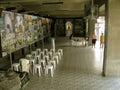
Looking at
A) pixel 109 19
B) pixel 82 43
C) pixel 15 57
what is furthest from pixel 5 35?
pixel 82 43

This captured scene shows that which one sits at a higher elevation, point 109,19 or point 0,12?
point 0,12

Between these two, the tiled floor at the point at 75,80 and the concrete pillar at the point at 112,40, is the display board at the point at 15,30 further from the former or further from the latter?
the concrete pillar at the point at 112,40

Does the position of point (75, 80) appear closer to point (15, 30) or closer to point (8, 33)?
point (8, 33)

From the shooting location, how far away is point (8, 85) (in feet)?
16.2

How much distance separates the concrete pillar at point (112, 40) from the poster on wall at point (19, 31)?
4809 millimetres

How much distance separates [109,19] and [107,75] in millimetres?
2258

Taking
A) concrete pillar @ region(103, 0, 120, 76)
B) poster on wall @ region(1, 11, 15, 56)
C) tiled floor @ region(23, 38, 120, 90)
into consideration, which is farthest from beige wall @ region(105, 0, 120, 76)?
poster on wall @ region(1, 11, 15, 56)

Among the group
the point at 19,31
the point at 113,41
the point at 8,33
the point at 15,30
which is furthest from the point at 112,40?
the point at 19,31

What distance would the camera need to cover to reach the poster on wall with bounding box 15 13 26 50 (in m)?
8.76

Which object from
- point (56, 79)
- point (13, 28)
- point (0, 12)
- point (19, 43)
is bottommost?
point (56, 79)

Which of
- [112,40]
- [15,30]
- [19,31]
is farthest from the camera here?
[19,31]

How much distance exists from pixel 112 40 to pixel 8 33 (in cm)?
484

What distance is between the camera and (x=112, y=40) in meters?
6.43

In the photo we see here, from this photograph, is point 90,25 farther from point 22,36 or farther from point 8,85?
point 8,85
